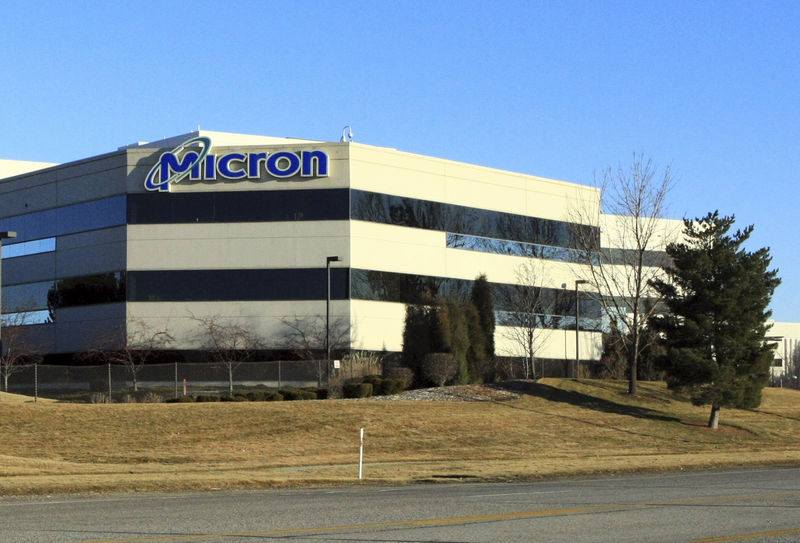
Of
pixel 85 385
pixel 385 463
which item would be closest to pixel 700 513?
pixel 385 463

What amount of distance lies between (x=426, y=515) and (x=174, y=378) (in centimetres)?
3751

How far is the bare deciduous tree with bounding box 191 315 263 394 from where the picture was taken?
51500 mm

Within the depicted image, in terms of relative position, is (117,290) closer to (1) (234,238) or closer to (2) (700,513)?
(1) (234,238)

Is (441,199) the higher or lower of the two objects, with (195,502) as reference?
higher

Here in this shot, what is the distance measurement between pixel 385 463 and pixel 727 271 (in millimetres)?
19831

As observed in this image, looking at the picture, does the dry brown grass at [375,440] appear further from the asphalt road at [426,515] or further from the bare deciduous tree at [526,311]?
the bare deciduous tree at [526,311]

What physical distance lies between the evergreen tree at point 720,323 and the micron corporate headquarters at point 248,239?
49.3 feet

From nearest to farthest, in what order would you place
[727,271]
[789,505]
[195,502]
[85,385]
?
[789,505], [195,502], [727,271], [85,385]

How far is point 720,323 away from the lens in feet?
142

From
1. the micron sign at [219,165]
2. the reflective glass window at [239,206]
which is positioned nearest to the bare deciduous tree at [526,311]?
the reflective glass window at [239,206]

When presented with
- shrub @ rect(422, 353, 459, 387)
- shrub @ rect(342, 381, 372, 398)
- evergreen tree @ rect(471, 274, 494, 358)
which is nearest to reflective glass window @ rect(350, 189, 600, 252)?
evergreen tree @ rect(471, 274, 494, 358)

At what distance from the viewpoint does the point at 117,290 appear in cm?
5322

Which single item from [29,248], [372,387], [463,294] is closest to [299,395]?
[372,387]

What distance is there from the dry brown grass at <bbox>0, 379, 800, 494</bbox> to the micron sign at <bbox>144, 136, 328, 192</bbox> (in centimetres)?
1404
